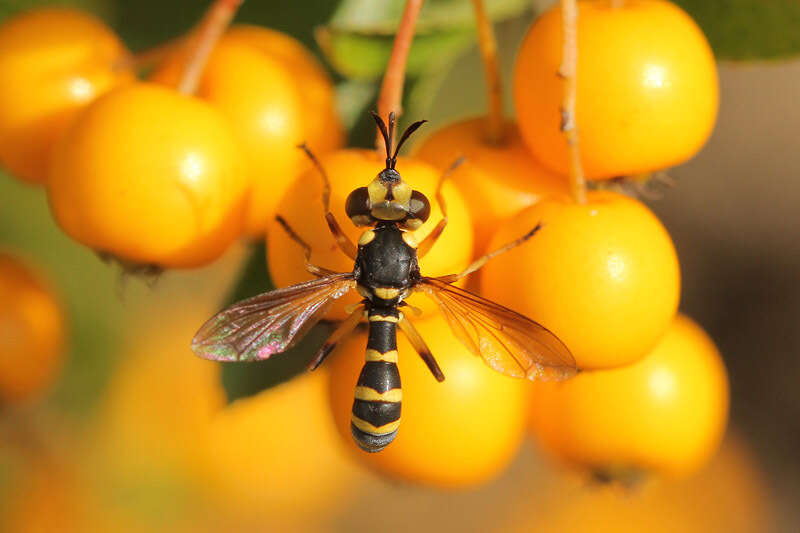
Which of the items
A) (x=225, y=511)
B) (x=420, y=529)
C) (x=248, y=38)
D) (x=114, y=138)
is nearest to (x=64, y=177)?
A: (x=114, y=138)

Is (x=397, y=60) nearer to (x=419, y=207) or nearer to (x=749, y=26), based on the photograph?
(x=419, y=207)

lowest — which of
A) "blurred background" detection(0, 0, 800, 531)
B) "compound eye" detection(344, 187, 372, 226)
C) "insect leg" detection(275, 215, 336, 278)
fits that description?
"blurred background" detection(0, 0, 800, 531)

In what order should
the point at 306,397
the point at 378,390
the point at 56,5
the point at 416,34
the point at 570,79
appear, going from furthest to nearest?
1. the point at 306,397
2. the point at 56,5
3. the point at 416,34
4. the point at 378,390
5. the point at 570,79

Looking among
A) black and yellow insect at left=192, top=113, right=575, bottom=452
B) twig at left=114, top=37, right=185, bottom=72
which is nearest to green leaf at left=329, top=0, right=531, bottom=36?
twig at left=114, top=37, right=185, bottom=72

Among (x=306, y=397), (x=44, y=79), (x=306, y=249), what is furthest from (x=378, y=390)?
(x=306, y=397)

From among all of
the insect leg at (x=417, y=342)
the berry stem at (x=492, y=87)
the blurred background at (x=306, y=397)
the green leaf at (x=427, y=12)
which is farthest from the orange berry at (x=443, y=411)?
the blurred background at (x=306, y=397)

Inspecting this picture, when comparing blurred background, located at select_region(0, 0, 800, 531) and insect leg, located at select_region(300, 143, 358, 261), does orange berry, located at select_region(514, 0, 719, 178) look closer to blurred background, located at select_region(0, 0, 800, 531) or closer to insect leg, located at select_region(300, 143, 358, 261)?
insect leg, located at select_region(300, 143, 358, 261)
